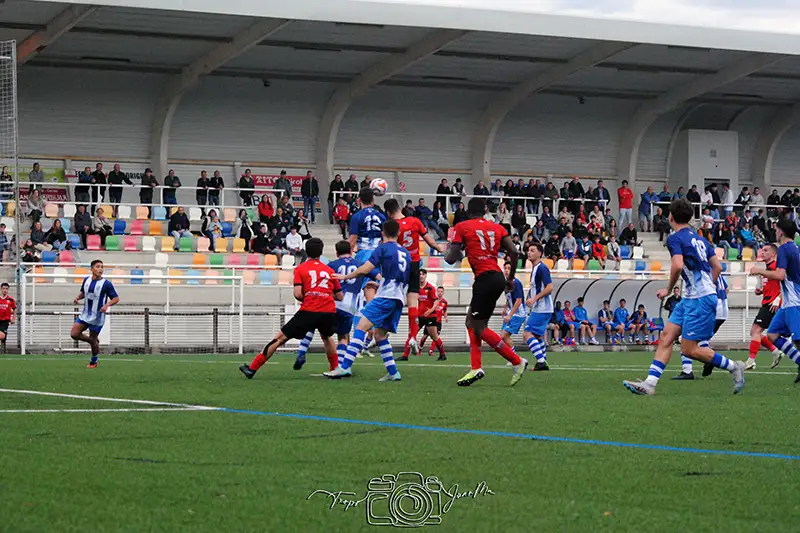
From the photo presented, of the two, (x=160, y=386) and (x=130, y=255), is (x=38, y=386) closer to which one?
(x=160, y=386)

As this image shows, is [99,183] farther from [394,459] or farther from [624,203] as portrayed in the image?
[394,459]

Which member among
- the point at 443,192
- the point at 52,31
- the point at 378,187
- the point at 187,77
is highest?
the point at 52,31

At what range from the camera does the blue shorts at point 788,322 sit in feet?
49.8

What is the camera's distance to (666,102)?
154 feet

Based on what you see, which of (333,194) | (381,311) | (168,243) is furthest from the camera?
(333,194)

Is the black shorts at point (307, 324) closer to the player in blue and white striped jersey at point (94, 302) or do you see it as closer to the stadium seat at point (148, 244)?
the player in blue and white striped jersey at point (94, 302)

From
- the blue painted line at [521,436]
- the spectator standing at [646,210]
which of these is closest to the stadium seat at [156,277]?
the blue painted line at [521,436]

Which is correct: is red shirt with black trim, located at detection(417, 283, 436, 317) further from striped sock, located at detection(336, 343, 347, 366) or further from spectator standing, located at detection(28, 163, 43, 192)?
spectator standing, located at detection(28, 163, 43, 192)

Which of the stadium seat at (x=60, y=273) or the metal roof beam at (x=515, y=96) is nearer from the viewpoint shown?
the stadium seat at (x=60, y=273)

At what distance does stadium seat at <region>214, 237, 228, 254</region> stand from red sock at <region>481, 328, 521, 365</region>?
21711mm

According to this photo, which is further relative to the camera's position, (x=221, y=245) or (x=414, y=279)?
(x=221, y=245)

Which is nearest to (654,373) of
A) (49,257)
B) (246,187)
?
(49,257)

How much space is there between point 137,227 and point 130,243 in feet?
5.87

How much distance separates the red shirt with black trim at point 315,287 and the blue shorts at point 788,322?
17.7 ft
